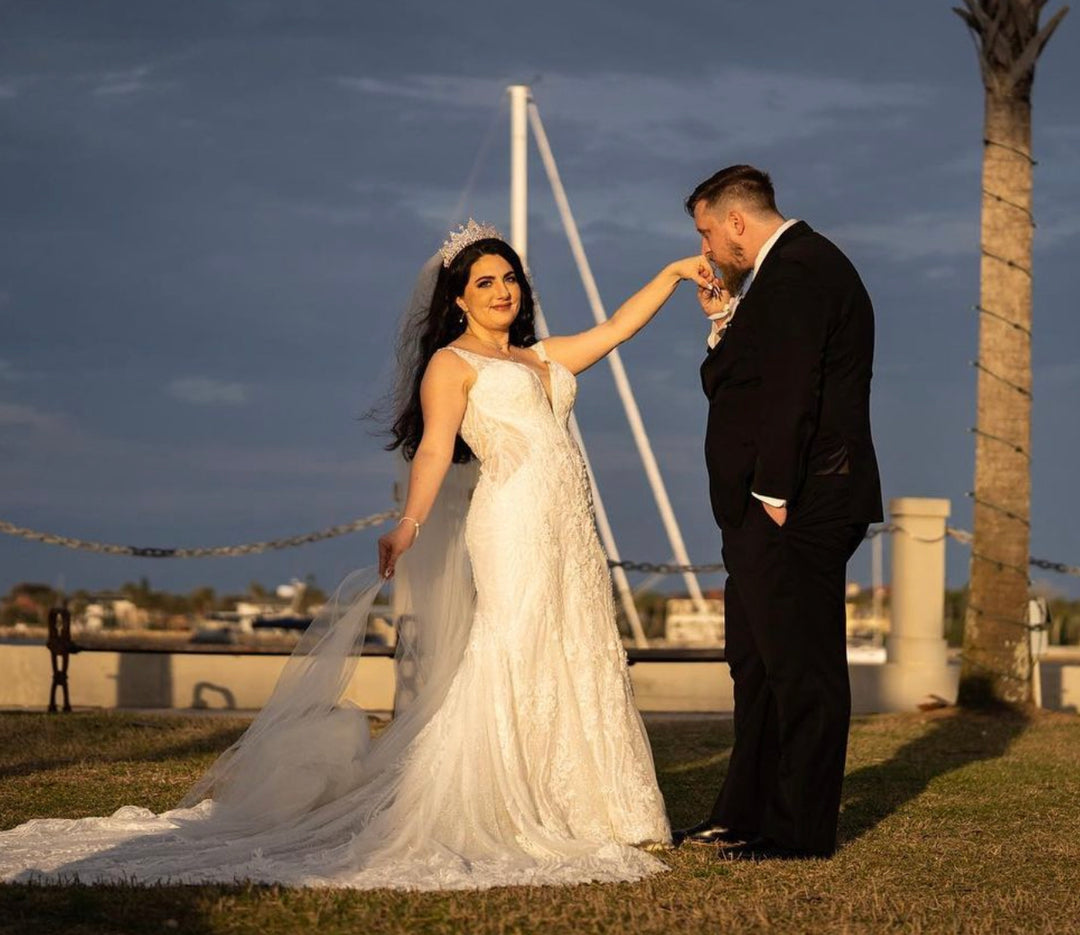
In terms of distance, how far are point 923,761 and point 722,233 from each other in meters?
5.16

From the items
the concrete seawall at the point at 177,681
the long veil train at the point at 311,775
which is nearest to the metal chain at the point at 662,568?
the concrete seawall at the point at 177,681

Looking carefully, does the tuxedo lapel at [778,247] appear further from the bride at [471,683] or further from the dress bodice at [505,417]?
the dress bodice at [505,417]

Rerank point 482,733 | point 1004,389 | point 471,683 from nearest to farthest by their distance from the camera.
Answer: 1. point 482,733
2. point 471,683
3. point 1004,389

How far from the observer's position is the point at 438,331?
765 centimetres

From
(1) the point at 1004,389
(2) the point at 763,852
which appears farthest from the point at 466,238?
(1) the point at 1004,389

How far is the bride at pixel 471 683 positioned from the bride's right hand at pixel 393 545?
11 millimetres

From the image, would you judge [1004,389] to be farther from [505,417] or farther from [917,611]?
[505,417]

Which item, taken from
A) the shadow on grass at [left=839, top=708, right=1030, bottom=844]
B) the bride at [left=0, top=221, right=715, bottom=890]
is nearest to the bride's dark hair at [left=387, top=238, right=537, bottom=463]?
the bride at [left=0, top=221, right=715, bottom=890]

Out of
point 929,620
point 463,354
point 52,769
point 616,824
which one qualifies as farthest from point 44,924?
point 929,620

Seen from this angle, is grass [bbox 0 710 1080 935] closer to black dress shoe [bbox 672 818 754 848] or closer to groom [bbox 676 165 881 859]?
black dress shoe [bbox 672 818 754 848]

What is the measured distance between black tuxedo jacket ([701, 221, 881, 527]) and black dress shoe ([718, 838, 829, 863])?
1.26m

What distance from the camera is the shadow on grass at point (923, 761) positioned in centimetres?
837

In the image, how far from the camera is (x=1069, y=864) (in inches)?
273

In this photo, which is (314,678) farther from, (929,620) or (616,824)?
(929,620)
